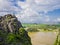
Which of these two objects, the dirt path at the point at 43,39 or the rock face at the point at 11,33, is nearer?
the rock face at the point at 11,33

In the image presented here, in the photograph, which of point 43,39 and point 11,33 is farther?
point 43,39

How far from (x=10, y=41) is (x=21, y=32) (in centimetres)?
1219

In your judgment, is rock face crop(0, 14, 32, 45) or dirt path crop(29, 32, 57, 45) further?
dirt path crop(29, 32, 57, 45)

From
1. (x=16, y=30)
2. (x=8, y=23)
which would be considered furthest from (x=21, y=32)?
(x=8, y=23)

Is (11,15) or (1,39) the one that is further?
(11,15)

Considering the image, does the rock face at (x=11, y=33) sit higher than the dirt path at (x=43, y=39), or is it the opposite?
the rock face at (x=11, y=33)

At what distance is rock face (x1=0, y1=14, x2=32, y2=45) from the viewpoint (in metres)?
54.7

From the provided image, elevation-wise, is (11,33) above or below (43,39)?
above

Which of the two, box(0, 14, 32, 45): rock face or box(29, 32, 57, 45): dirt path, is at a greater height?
box(0, 14, 32, 45): rock face

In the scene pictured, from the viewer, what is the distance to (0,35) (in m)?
55.4

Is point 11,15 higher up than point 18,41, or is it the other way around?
point 11,15

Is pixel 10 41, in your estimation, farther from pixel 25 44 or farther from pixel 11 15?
pixel 11 15

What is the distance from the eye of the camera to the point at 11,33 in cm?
6344

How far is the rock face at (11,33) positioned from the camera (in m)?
Result: 54.7
